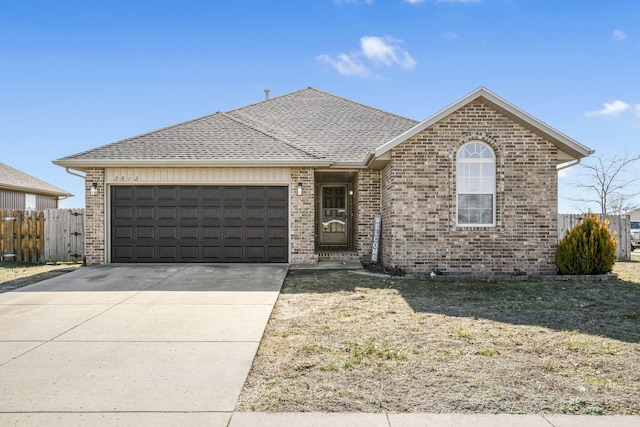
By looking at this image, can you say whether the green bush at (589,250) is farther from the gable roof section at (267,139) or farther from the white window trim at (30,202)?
the white window trim at (30,202)

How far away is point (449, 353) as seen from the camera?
4770mm

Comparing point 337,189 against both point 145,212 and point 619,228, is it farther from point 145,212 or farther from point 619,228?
point 619,228

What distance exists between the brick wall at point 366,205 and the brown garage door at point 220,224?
225cm

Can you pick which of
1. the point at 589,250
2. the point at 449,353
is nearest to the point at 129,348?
the point at 449,353

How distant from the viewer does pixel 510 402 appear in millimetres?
3543

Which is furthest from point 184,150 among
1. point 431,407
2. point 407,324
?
point 431,407

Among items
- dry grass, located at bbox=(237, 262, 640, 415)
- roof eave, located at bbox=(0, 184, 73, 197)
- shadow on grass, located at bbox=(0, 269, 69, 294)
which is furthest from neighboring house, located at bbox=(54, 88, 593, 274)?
roof eave, located at bbox=(0, 184, 73, 197)

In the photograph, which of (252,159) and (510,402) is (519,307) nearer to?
(510,402)

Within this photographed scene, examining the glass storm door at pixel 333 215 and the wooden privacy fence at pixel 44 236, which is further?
the glass storm door at pixel 333 215

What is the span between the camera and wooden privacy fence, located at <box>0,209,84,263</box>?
548 inches

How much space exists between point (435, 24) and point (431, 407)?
10.3m

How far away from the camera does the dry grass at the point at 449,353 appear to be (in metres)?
3.58

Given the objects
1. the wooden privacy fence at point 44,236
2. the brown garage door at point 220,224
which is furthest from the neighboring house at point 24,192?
the brown garage door at point 220,224

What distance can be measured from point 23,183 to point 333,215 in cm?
1812
